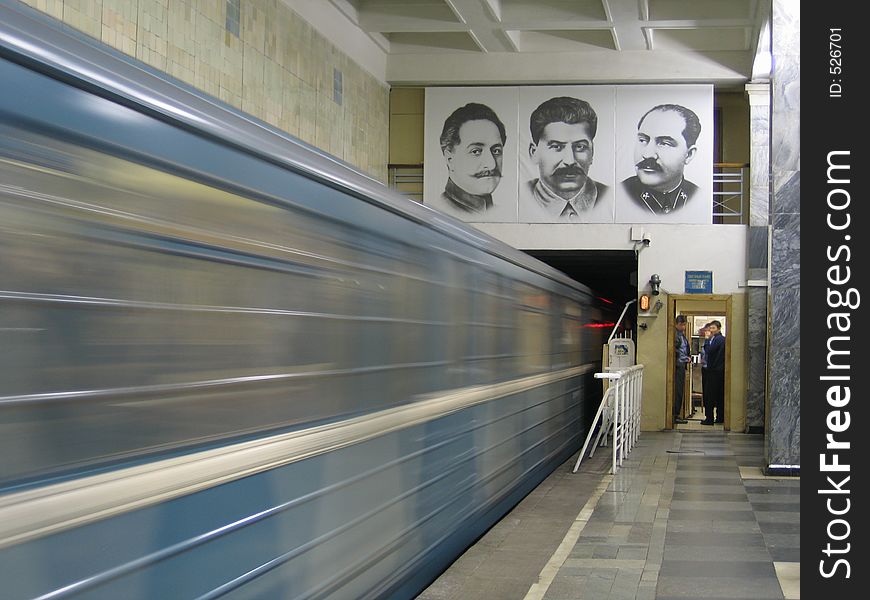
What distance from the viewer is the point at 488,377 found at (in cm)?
695

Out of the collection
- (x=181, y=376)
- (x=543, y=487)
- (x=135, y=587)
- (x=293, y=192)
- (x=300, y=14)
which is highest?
(x=300, y=14)

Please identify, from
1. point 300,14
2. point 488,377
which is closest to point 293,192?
point 488,377

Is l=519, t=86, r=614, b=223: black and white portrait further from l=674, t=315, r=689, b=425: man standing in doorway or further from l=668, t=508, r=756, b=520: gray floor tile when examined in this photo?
l=668, t=508, r=756, b=520: gray floor tile

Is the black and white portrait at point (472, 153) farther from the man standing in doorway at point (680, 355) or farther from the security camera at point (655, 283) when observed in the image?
the man standing in doorway at point (680, 355)

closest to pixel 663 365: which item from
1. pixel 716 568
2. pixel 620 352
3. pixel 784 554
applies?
pixel 620 352

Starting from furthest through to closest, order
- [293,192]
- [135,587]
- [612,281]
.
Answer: [612,281], [293,192], [135,587]

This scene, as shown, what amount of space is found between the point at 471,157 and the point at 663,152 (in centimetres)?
362

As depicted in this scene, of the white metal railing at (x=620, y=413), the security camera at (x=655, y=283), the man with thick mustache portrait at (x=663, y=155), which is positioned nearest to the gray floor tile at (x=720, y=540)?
the white metal railing at (x=620, y=413)

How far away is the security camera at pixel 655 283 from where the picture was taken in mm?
17656

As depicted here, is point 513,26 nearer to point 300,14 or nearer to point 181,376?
point 300,14

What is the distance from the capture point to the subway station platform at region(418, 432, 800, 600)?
5844mm

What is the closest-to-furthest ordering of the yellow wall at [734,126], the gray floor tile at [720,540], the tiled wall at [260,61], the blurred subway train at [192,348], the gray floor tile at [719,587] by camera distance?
the blurred subway train at [192,348] < the gray floor tile at [719,587] < the gray floor tile at [720,540] < the tiled wall at [260,61] < the yellow wall at [734,126]

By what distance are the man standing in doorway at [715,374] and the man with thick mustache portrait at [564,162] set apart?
2940 mm
